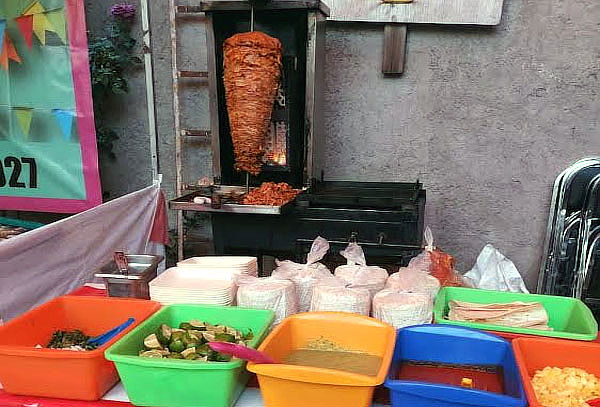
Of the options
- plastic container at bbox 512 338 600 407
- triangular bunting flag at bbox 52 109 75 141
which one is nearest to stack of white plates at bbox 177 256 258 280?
plastic container at bbox 512 338 600 407

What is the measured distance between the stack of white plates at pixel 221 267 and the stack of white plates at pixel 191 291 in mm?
45

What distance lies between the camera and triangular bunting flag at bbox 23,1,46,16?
3.43 meters

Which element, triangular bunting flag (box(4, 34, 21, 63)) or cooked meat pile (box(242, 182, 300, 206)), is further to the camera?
triangular bunting flag (box(4, 34, 21, 63))

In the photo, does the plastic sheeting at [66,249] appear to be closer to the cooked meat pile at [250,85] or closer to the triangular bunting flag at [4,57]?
the cooked meat pile at [250,85]

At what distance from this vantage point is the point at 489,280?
336cm

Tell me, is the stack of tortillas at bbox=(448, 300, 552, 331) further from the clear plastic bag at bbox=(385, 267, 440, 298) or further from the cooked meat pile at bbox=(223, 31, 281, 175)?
the cooked meat pile at bbox=(223, 31, 281, 175)

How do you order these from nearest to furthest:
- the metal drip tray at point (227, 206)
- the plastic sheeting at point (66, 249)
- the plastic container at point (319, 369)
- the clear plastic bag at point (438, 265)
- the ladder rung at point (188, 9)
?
1. the plastic container at point (319, 369)
2. the clear plastic bag at point (438, 265)
3. the plastic sheeting at point (66, 249)
4. the metal drip tray at point (227, 206)
5. the ladder rung at point (188, 9)

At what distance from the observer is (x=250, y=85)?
2.84 metres

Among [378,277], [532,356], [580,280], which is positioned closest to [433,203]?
[580,280]

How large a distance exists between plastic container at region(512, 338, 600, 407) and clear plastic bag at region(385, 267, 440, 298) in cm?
37

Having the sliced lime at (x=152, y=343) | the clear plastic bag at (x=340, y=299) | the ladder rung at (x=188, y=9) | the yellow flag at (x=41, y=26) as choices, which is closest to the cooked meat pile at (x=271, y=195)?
the clear plastic bag at (x=340, y=299)

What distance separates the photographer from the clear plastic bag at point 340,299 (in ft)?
5.47

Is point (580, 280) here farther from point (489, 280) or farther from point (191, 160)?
point (191, 160)

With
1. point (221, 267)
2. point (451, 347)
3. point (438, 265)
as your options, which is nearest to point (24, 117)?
point (221, 267)
